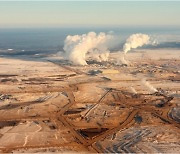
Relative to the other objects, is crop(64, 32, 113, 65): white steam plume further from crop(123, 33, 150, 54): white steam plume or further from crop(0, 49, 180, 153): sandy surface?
crop(123, 33, 150, 54): white steam plume

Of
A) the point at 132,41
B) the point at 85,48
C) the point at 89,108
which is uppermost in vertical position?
the point at 132,41

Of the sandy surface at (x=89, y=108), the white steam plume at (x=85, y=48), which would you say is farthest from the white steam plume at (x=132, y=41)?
the sandy surface at (x=89, y=108)

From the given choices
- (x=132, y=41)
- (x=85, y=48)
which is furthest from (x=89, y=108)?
(x=132, y=41)

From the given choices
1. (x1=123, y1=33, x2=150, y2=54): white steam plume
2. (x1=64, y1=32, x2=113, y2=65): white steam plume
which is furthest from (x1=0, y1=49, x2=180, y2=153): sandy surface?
(x1=123, y1=33, x2=150, y2=54): white steam plume

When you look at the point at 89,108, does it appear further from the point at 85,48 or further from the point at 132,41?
the point at 132,41

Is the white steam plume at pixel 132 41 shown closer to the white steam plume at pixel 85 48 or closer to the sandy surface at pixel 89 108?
the white steam plume at pixel 85 48

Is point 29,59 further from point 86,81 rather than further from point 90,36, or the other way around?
point 86,81

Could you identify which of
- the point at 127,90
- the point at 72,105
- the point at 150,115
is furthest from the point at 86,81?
the point at 150,115
